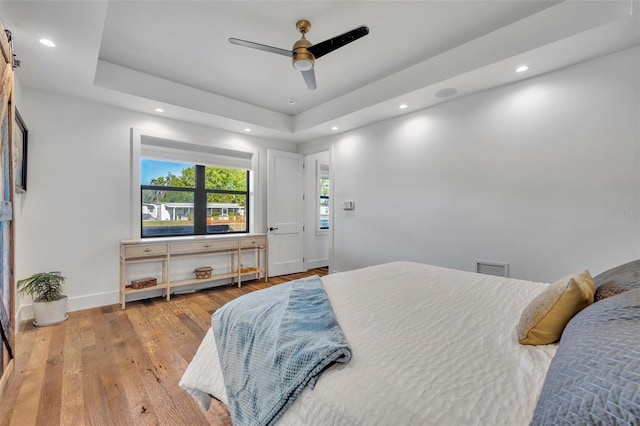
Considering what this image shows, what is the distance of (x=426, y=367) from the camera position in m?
0.88

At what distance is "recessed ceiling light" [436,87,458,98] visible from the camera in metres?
2.97

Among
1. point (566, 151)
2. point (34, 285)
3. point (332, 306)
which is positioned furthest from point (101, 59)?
point (566, 151)

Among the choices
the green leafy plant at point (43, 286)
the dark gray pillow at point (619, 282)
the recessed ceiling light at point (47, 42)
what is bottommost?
the green leafy plant at point (43, 286)

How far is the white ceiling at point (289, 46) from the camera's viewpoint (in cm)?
204

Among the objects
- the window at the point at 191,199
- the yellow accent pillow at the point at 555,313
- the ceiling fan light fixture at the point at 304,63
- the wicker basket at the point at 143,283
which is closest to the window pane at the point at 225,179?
the window at the point at 191,199

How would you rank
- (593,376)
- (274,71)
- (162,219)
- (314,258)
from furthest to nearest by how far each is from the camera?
(314,258), (162,219), (274,71), (593,376)

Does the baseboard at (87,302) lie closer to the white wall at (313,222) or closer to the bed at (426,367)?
the bed at (426,367)

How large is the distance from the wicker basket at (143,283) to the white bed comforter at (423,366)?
2523 mm

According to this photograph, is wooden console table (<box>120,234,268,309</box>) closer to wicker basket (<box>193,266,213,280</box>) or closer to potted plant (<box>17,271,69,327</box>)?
wicker basket (<box>193,266,213,280</box>)

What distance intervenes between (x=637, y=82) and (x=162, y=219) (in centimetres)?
529

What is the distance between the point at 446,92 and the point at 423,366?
304cm

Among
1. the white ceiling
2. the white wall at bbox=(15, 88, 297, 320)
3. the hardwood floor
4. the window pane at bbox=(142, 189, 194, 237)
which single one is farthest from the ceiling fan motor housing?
the window pane at bbox=(142, 189, 194, 237)

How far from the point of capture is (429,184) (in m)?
3.44

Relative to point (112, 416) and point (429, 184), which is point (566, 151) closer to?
point (429, 184)
